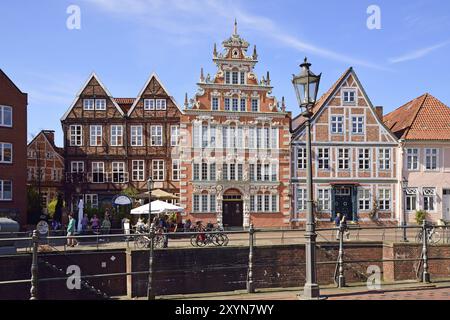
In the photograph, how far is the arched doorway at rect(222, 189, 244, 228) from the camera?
3738 cm

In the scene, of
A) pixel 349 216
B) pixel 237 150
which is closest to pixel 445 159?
pixel 349 216

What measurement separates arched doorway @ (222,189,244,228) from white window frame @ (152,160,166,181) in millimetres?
6561

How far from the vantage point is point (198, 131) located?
3691 cm

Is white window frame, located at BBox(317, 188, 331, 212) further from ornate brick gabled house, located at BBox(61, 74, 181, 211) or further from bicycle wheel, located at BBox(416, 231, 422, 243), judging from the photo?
bicycle wheel, located at BBox(416, 231, 422, 243)

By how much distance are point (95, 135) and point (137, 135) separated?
3310 mm

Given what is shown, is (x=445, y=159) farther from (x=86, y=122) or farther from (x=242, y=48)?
(x=86, y=122)

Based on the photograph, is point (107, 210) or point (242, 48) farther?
point (242, 48)

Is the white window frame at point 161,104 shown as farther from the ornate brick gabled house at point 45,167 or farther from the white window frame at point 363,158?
the white window frame at point 363,158

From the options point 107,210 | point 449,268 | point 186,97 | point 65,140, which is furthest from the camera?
point 65,140

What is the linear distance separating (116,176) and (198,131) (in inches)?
335

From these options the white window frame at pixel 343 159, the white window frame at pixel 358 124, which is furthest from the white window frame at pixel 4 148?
the white window frame at pixel 358 124

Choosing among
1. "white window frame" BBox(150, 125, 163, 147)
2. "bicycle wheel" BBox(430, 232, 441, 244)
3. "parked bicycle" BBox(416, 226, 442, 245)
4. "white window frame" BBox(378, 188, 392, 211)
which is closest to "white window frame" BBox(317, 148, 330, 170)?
"white window frame" BBox(378, 188, 392, 211)

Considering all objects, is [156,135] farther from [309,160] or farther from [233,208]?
[309,160]

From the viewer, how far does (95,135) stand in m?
41.1
